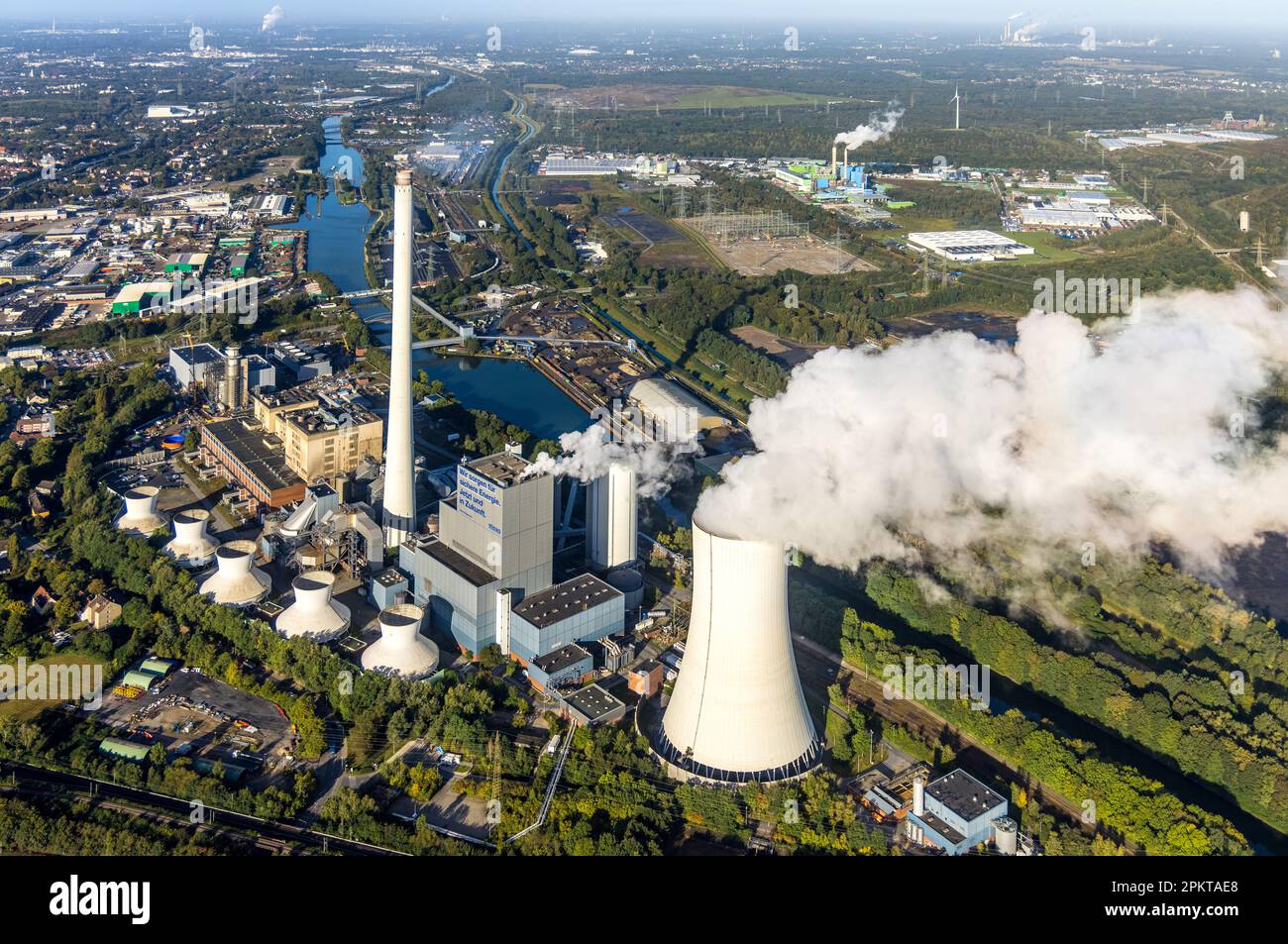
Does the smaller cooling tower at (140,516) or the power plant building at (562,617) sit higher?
the smaller cooling tower at (140,516)

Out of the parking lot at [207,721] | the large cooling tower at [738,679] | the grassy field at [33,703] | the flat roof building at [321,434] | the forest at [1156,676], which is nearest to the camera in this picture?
the large cooling tower at [738,679]

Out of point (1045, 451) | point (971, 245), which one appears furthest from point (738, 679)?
point (971, 245)

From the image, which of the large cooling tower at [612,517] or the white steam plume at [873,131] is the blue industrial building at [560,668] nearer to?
the large cooling tower at [612,517]

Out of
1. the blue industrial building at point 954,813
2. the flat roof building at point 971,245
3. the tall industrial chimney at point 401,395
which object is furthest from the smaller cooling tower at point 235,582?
the flat roof building at point 971,245

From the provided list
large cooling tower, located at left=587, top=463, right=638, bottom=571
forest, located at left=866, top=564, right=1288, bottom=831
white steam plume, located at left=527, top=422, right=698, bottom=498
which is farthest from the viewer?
large cooling tower, located at left=587, top=463, right=638, bottom=571

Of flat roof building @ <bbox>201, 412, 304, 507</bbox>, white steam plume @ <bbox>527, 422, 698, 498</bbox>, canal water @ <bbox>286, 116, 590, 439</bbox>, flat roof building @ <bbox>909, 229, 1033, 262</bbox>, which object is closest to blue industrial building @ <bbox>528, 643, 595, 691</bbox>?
white steam plume @ <bbox>527, 422, 698, 498</bbox>

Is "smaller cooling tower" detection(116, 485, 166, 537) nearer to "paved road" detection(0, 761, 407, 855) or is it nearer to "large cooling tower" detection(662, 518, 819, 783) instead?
"paved road" detection(0, 761, 407, 855)

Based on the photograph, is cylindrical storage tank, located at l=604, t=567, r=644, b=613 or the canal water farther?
the canal water

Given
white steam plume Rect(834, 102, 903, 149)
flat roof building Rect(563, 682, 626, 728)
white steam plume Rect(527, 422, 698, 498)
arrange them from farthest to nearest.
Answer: white steam plume Rect(834, 102, 903, 149) < white steam plume Rect(527, 422, 698, 498) < flat roof building Rect(563, 682, 626, 728)
